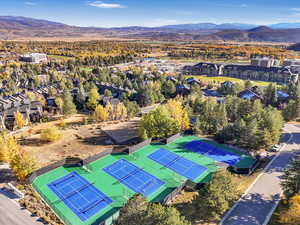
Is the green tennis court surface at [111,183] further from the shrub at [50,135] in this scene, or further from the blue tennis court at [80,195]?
the shrub at [50,135]

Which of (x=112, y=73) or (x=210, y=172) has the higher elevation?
(x=112, y=73)

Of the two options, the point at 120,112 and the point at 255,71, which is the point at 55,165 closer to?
the point at 120,112

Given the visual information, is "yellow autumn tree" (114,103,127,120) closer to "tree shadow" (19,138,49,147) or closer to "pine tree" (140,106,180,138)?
"pine tree" (140,106,180,138)

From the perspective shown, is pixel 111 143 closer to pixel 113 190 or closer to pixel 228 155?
pixel 113 190

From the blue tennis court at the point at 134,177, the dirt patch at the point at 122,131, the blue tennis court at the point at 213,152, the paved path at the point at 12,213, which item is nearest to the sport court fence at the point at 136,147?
the blue tennis court at the point at 134,177

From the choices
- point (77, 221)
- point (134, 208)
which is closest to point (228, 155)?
point (134, 208)

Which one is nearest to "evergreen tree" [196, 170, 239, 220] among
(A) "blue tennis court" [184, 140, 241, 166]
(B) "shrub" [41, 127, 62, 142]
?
(A) "blue tennis court" [184, 140, 241, 166]
